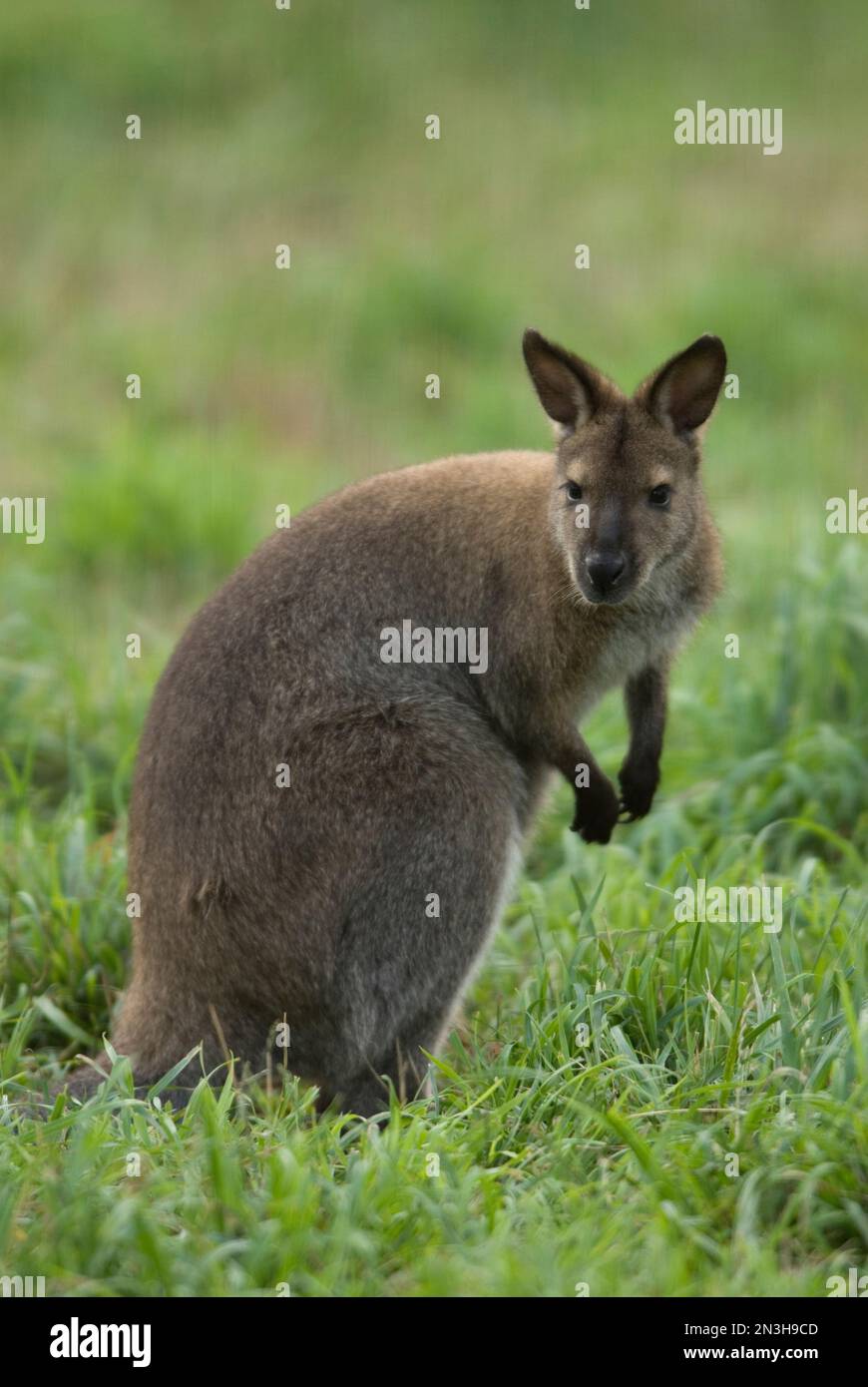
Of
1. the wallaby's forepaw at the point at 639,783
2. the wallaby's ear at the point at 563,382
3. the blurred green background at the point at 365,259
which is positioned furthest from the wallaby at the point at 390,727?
the blurred green background at the point at 365,259

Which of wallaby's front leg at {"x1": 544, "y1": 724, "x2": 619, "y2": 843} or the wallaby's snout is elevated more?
the wallaby's snout

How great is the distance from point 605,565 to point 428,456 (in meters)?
5.39

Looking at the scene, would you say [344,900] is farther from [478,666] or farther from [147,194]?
[147,194]

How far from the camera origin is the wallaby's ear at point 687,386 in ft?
15.0

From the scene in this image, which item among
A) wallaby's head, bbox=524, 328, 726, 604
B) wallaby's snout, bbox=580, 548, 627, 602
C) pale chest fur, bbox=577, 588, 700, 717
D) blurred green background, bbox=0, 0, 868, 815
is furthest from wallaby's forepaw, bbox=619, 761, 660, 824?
blurred green background, bbox=0, 0, 868, 815

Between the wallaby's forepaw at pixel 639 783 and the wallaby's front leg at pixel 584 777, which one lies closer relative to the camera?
the wallaby's front leg at pixel 584 777

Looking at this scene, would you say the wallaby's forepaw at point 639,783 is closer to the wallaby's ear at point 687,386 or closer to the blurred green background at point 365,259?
the wallaby's ear at point 687,386

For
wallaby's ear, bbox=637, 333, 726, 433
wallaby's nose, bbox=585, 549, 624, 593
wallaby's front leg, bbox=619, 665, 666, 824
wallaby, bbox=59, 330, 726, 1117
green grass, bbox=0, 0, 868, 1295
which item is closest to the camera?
green grass, bbox=0, 0, 868, 1295

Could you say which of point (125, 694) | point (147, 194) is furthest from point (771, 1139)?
point (147, 194)

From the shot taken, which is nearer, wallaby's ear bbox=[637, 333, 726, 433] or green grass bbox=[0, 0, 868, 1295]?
green grass bbox=[0, 0, 868, 1295]

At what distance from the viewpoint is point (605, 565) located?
4461 millimetres

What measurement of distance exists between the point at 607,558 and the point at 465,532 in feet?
1.92

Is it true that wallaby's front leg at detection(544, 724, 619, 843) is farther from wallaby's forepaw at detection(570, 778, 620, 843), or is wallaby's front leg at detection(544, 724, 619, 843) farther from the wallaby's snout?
the wallaby's snout

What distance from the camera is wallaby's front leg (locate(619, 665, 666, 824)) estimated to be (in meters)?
5.14
